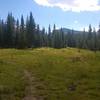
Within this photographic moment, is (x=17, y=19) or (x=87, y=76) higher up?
(x=17, y=19)

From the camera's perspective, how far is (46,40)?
Result: 162 m

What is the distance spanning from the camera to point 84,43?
513 feet

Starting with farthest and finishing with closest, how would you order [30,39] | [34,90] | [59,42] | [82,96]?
[59,42] < [30,39] < [34,90] < [82,96]

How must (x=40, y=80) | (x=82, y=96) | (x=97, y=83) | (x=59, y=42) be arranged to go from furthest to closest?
1. (x=59, y=42)
2. (x=40, y=80)
3. (x=97, y=83)
4. (x=82, y=96)

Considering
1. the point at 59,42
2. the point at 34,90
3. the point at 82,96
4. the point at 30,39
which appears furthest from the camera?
the point at 59,42

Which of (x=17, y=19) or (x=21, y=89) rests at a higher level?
(x=17, y=19)

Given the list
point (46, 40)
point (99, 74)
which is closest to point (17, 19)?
point (46, 40)

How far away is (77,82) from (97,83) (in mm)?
1706

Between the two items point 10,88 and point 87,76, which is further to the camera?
point 87,76

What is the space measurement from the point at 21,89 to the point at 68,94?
3.66m

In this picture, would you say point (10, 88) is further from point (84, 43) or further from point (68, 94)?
point (84, 43)

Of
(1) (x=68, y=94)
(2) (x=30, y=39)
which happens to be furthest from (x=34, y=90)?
(2) (x=30, y=39)

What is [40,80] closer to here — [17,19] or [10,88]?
[10,88]

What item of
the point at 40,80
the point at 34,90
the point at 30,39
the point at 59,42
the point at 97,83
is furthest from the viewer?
the point at 59,42
